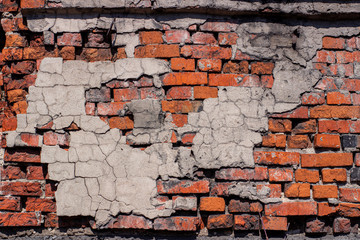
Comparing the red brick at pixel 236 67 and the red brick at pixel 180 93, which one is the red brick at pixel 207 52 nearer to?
the red brick at pixel 236 67

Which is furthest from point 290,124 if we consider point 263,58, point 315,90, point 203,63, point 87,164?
point 87,164

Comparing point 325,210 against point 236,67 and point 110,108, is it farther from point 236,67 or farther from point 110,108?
point 110,108

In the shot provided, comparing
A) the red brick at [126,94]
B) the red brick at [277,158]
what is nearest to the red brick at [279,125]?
the red brick at [277,158]

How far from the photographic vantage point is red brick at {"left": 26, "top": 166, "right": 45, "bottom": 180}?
2.09m

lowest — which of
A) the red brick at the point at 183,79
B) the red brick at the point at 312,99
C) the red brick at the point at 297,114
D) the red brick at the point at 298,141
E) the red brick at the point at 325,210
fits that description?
the red brick at the point at 325,210

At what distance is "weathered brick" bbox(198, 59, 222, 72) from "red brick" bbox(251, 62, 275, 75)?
0.23 m

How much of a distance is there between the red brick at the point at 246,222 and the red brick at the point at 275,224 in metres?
0.06

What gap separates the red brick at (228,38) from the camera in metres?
2.14

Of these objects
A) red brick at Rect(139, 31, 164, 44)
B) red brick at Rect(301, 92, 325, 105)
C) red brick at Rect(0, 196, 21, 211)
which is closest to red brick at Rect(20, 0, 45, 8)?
red brick at Rect(139, 31, 164, 44)

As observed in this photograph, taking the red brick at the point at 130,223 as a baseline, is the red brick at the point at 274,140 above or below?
above

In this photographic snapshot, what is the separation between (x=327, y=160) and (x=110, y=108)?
1461mm

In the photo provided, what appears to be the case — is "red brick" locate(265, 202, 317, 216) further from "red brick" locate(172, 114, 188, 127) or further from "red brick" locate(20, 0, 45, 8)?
"red brick" locate(20, 0, 45, 8)

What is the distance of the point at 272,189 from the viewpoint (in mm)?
2066

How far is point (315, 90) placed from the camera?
2146 mm
